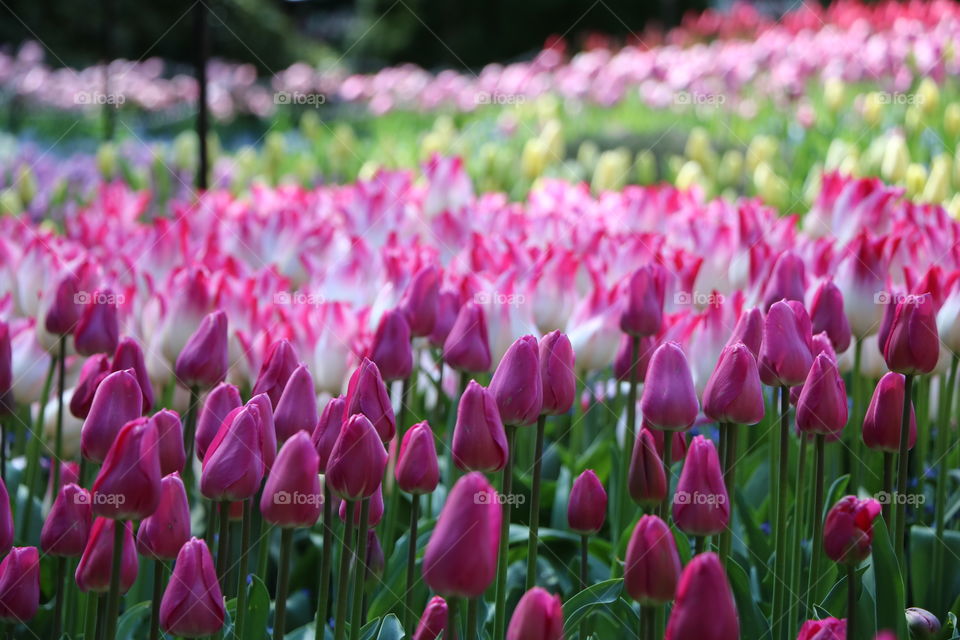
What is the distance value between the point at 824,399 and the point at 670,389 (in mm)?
204

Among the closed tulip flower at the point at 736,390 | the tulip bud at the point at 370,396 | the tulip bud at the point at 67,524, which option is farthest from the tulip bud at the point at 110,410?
the closed tulip flower at the point at 736,390

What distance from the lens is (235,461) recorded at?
4.10 feet

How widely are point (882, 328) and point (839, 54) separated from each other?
682cm

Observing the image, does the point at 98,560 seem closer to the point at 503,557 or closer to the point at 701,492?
the point at 503,557

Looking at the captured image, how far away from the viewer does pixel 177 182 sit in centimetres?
584

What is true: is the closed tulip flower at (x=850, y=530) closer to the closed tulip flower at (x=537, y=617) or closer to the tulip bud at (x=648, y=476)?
the tulip bud at (x=648, y=476)

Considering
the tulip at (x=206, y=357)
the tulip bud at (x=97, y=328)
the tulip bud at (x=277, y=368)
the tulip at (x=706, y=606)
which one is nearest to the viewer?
the tulip at (x=706, y=606)

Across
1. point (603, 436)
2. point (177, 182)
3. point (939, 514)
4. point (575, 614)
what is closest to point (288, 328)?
point (603, 436)

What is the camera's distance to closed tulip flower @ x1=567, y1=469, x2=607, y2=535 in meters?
1.46

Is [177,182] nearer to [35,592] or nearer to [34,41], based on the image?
[35,592]

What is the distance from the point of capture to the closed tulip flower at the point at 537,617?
1.02 meters

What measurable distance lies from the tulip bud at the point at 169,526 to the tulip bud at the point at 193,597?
0.06m

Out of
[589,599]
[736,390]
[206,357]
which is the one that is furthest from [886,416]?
[206,357]

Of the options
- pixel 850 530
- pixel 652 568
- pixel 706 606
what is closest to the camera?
pixel 706 606
